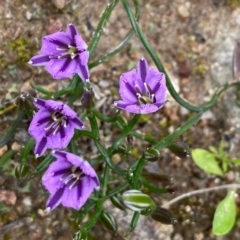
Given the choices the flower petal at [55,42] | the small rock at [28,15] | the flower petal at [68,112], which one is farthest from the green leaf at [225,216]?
the small rock at [28,15]

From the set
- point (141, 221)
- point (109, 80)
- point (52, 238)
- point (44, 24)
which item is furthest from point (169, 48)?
point (52, 238)

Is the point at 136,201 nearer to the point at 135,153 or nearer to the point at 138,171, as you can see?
the point at 138,171

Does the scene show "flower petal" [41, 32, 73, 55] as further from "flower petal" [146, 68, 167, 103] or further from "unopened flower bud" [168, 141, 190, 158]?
"unopened flower bud" [168, 141, 190, 158]

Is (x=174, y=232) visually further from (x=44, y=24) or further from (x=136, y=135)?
(x=44, y=24)

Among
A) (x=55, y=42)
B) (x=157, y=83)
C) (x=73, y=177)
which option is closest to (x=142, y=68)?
(x=157, y=83)

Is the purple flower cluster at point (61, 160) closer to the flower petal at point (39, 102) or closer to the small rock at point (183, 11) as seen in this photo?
the flower petal at point (39, 102)

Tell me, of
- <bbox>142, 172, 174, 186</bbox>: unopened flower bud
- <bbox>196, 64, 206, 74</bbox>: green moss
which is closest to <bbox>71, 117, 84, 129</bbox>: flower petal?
<bbox>142, 172, 174, 186</bbox>: unopened flower bud
